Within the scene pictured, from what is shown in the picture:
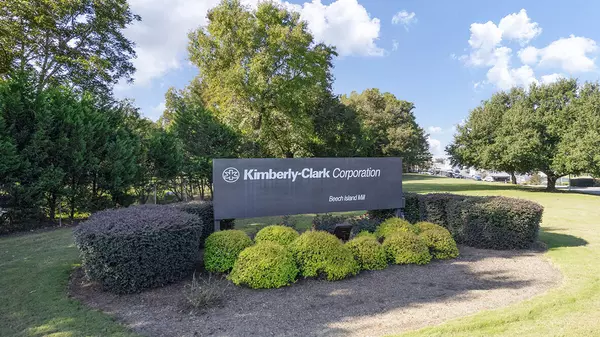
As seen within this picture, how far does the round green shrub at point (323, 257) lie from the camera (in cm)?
496

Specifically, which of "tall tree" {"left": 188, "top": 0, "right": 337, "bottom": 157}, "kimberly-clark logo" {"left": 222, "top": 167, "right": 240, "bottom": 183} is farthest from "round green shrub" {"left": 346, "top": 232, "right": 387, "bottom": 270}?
"tall tree" {"left": 188, "top": 0, "right": 337, "bottom": 157}

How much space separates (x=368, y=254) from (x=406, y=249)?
30.5 inches

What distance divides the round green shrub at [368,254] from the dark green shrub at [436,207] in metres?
2.87

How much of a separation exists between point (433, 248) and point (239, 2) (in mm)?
20731

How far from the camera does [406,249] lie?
576cm

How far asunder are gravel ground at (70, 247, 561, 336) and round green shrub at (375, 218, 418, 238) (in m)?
0.94

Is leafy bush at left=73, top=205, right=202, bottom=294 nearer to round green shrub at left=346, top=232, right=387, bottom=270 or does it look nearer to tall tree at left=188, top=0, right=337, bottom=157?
round green shrub at left=346, top=232, right=387, bottom=270

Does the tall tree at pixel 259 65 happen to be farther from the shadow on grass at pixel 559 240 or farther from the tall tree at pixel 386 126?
the tall tree at pixel 386 126

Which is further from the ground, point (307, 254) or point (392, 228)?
point (392, 228)

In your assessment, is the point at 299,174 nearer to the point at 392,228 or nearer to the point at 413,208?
the point at 392,228

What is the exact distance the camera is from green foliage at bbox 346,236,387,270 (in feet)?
17.8

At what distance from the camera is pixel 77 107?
1062 centimetres

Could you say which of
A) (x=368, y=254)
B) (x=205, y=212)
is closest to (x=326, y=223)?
(x=368, y=254)

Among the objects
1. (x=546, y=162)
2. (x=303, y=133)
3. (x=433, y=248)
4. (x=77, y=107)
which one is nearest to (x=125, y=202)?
(x=77, y=107)
